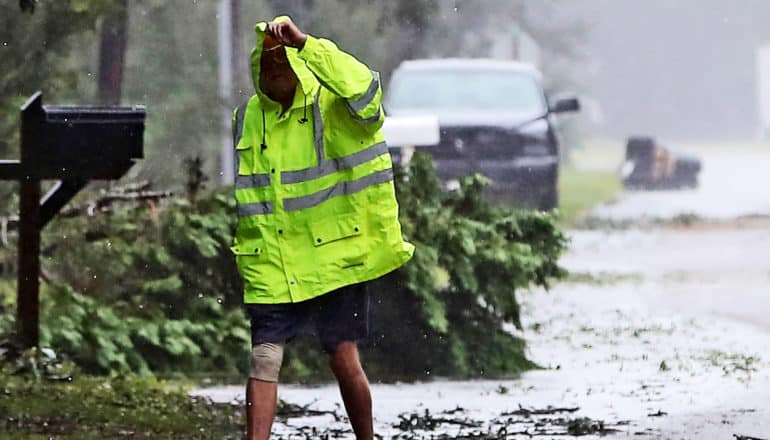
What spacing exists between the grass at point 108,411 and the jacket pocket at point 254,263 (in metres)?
1.47

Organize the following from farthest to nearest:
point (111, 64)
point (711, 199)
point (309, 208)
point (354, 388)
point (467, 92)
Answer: point (711, 199) < point (111, 64) < point (467, 92) < point (354, 388) < point (309, 208)

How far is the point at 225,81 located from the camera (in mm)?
23312

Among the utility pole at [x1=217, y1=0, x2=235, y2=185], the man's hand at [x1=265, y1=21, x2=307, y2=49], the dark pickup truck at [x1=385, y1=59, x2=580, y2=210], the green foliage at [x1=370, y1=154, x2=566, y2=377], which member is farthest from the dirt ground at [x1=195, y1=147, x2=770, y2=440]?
the utility pole at [x1=217, y1=0, x2=235, y2=185]

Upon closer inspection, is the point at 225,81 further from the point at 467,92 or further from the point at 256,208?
the point at 256,208

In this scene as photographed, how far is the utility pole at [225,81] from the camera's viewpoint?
74.1 ft

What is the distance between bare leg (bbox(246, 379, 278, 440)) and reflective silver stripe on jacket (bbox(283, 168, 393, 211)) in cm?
58

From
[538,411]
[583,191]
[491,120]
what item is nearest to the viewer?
[538,411]

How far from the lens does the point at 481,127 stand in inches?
656

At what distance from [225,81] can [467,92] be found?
239 inches

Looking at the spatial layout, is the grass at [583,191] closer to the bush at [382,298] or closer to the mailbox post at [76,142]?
the bush at [382,298]

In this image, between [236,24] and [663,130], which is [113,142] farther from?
[663,130]

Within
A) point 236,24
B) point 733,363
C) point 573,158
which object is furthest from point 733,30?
point 733,363

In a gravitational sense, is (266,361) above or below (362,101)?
below

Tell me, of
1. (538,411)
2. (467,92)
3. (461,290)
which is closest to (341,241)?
(538,411)
